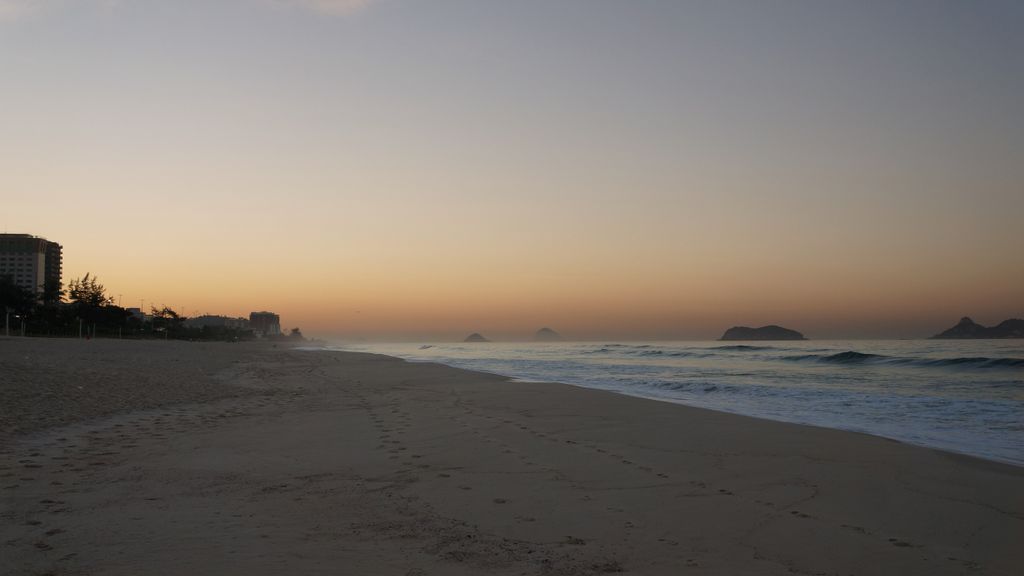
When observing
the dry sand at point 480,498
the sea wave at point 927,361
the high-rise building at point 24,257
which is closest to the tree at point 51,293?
the high-rise building at point 24,257

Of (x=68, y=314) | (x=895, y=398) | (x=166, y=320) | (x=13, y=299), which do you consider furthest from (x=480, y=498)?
(x=166, y=320)

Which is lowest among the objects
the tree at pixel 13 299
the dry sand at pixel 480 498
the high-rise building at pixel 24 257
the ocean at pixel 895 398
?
the ocean at pixel 895 398

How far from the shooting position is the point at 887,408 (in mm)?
13375

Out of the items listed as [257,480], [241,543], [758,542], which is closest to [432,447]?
[257,480]

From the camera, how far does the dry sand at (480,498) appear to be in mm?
3883

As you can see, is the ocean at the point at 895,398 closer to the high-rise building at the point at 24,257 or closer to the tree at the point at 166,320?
the tree at the point at 166,320

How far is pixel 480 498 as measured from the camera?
5.38 meters

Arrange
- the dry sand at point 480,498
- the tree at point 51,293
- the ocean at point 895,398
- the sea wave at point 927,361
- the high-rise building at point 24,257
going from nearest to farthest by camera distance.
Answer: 1. the dry sand at point 480,498
2. the ocean at point 895,398
3. the sea wave at point 927,361
4. the tree at point 51,293
5. the high-rise building at point 24,257

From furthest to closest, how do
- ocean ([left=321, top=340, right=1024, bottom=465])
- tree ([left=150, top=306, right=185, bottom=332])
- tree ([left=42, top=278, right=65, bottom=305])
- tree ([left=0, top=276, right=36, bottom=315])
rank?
tree ([left=150, top=306, right=185, bottom=332]), tree ([left=42, top=278, right=65, bottom=305]), tree ([left=0, top=276, right=36, bottom=315]), ocean ([left=321, top=340, right=1024, bottom=465])

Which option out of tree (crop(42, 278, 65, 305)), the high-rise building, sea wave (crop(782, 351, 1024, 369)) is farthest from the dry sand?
the high-rise building

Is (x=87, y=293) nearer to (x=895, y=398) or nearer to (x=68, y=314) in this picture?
(x=68, y=314)

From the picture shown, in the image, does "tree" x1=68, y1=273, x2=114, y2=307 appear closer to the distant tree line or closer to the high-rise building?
the distant tree line

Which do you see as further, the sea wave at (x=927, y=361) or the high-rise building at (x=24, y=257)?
the high-rise building at (x=24, y=257)

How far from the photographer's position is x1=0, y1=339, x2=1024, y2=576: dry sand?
388 cm
